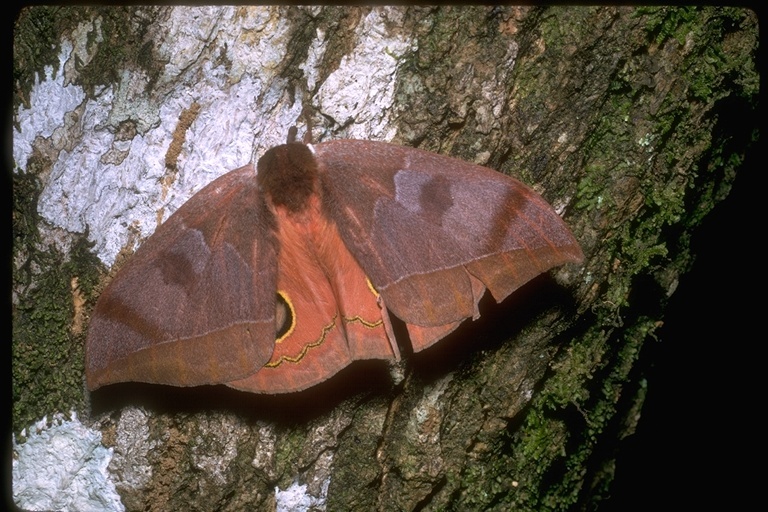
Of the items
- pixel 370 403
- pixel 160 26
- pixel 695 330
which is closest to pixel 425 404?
pixel 370 403

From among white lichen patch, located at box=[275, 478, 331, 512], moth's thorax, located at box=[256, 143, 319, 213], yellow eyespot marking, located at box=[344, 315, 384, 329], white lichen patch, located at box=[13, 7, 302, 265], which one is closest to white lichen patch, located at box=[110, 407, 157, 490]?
white lichen patch, located at box=[275, 478, 331, 512]

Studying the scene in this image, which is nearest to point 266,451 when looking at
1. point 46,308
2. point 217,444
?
point 217,444

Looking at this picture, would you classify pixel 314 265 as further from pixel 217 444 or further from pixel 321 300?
pixel 217 444

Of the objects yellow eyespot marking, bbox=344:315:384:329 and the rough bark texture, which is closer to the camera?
the rough bark texture

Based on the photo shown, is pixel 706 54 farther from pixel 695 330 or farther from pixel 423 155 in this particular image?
pixel 695 330

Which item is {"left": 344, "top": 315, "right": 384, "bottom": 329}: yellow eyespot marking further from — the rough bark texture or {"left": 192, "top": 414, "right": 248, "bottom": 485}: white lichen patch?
{"left": 192, "top": 414, "right": 248, "bottom": 485}: white lichen patch

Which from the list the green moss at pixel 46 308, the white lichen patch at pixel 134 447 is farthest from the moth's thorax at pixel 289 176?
the white lichen patch at pixel 134 447

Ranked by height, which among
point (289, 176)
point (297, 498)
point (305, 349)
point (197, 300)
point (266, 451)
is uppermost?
point (289, 176)
